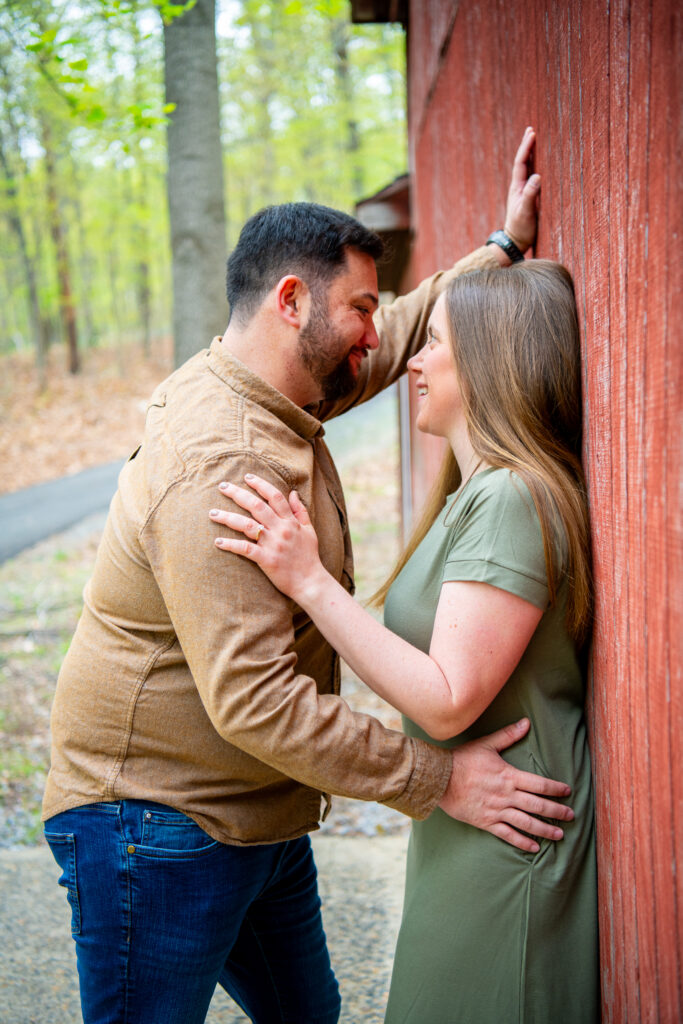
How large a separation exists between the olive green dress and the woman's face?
0.22 meters

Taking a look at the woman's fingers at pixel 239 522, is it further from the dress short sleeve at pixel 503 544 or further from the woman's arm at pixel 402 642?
the dress short sleeve at pixel 503 544

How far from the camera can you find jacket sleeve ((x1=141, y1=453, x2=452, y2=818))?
70.7 inches

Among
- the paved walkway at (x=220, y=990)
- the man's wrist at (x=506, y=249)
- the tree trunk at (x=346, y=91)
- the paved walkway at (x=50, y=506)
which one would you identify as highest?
the man's wrist at (x=506, y=249)

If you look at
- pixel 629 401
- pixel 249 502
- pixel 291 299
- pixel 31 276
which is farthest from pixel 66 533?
pixel 31 276

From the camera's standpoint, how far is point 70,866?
2.08 m

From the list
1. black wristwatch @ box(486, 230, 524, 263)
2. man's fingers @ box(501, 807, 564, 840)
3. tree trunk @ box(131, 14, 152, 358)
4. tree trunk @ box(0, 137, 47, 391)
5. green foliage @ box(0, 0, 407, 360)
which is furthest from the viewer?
tree trunk @ box(131, 14, 152, 358)

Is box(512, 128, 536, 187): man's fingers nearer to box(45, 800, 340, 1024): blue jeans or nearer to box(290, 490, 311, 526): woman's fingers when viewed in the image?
box(290, 490, 311, 526): woman's fingers

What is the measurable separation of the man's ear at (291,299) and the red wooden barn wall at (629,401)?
A: 25.4 inches

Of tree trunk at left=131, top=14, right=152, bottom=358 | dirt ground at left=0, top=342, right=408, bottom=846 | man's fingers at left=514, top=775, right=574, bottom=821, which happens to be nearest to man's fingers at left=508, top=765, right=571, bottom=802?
man's fingers at left=514, top=775, right=574, bottom=821

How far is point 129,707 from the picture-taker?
204 cm

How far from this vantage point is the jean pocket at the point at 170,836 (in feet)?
6.59

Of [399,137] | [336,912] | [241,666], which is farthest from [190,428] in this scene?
[399,137]

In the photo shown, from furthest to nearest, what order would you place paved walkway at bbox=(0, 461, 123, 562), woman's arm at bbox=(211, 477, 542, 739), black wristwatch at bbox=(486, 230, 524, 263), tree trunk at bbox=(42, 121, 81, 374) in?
1. tree trunk at bbox=(42, 121, 81, 374)
2. paved walkway at bbox=(0, 461, 123, 562)
3. black wristwatch at bbox=(486, 230, 524, 263)
4. woman's arm at bbox=(211, 477, 542, 739)

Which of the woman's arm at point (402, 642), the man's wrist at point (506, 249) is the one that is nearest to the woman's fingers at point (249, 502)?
the woman's arm at point (402, 642)
